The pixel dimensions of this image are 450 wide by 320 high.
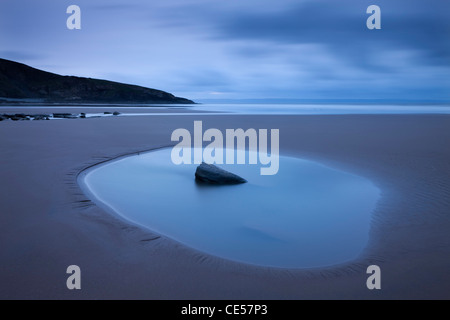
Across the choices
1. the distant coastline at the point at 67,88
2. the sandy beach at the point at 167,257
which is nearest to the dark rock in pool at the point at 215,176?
the sandy beach at the point at 167,257

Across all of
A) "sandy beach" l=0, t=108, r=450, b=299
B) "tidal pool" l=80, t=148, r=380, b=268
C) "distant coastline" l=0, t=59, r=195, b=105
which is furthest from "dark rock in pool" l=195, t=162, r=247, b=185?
"distant coastline" l=0, t=59, r=195, b=105

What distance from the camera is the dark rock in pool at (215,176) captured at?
609 cm

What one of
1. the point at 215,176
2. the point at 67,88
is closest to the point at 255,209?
the point at 215,176

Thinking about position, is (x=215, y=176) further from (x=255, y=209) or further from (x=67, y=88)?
(x=67, y=88)

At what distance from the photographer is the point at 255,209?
4777 mm

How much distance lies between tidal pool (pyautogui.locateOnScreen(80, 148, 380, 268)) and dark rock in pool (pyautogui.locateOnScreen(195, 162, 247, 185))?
16 centimetres

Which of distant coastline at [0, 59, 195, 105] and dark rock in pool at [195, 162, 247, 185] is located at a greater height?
distant coastline at [0, 59, 195, 105]

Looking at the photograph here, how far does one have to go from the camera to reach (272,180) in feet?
20.9

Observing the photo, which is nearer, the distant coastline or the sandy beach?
the sandy beach

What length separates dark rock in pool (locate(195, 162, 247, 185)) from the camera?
6.09 meters

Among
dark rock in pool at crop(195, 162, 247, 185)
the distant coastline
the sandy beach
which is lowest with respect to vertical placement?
the sandy beach

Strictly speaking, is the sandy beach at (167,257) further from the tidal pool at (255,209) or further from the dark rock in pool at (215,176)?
the dark rock in pool at (215,176)

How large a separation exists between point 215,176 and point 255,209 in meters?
1.54

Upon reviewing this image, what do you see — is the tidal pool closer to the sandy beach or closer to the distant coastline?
the sandy beach
